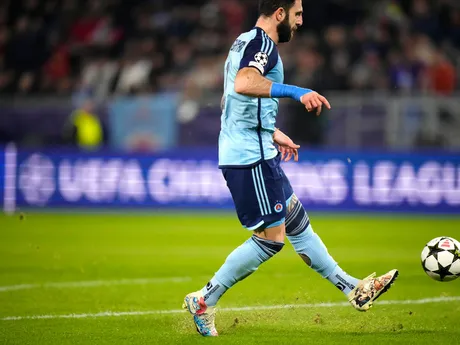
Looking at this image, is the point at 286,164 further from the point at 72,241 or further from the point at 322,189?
the point at 72,241

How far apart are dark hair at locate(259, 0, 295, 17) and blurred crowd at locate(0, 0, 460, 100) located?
11291 mm

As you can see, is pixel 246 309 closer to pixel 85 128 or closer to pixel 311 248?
pixel 311 248

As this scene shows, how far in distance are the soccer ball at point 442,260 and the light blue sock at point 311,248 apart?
2.48 feet

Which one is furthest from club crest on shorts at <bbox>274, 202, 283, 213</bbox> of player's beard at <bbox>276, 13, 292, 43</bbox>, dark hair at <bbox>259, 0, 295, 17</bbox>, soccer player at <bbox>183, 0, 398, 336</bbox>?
dark hair at <bbox>259, 0, 295, 17</bbox>

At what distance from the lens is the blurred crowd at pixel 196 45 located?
728 inches

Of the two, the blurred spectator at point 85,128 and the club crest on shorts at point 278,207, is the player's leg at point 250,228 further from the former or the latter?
the blurred spectator at point 85,128

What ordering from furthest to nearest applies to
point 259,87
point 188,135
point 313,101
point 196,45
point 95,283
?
point 196,45
point 188,135
point 95,283
point 259,87
point 313,101

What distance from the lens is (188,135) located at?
60.6 ft

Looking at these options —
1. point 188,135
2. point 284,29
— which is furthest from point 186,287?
point 188,135

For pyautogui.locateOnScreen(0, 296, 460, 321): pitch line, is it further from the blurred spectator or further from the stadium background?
the blurred spectator

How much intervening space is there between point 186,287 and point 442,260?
9.44ft

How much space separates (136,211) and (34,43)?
254 inches

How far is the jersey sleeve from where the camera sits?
625 cm

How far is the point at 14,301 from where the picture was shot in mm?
8180
